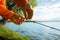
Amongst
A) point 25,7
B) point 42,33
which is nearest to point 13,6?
point 25,7

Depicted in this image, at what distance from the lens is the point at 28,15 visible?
0.42m

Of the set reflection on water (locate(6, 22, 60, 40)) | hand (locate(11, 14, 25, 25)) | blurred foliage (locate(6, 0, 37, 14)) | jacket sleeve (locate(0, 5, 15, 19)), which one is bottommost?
reflection on water (locate(6, 22, 60, 40))

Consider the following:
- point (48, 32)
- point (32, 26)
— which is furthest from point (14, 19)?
point (32, 26)

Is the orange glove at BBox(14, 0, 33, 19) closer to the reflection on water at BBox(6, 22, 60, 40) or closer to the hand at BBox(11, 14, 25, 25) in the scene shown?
the hand at BBox(11, 14, 25, 25)

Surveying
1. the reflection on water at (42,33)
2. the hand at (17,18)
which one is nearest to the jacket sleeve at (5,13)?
the hand at (17,18)

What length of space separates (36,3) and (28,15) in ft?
22.0

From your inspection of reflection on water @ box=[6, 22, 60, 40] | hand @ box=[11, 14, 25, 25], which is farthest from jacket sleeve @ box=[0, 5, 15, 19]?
reflection on water @ box=[6, 22, 60, 40]

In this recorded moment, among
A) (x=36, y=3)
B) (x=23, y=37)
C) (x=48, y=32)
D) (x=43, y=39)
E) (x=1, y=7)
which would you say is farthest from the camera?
(x=36, y=3)

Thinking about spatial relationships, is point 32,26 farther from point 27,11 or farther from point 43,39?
point 27,11

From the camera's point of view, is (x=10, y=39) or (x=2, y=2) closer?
(x=2, y=2)

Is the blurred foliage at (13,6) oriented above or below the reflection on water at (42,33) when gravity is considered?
above

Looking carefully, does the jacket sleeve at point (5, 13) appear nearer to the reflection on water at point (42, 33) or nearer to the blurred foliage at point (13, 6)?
the blurred foliage at point (13, 6)

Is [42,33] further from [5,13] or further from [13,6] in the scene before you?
[5,13]

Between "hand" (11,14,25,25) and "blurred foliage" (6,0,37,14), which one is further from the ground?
"hand" (11,14,25,25)
